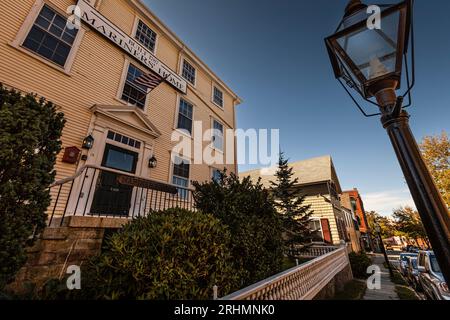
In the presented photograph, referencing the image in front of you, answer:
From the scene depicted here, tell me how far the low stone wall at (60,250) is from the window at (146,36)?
8.68 meters

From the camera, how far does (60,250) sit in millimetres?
3338

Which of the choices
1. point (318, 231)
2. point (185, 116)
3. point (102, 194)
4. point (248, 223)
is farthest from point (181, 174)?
point (318, 231)

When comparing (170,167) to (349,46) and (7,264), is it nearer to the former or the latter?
(7,264)

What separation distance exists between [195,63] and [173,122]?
4890mm

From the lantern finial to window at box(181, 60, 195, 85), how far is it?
10050 millimetres

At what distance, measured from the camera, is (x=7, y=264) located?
2.41m

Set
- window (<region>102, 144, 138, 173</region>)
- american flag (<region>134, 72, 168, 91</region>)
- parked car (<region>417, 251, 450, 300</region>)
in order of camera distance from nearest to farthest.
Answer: parked car (<region>417, 251, 450, 300</region>), window (<region>102, 144, 138, 173</region>), american flag (<region>134, 72, 168, 91</region>)

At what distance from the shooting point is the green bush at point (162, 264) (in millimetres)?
2453

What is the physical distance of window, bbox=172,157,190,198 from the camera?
8.77 meters

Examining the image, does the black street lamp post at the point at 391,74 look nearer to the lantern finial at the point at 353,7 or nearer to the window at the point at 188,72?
the lantern finial at the point at 353,7

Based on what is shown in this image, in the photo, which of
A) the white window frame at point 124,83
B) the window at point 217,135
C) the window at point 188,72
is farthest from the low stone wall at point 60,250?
the window at point 188,72

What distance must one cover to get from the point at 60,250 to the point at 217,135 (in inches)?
381

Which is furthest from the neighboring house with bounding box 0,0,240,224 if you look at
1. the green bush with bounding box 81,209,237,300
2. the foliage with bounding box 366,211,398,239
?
the foliage with bounding box 366,211,398,239

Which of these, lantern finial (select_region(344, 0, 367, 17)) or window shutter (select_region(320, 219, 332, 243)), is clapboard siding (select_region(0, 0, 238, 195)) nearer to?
lantern finial (select_region(344, 0, 367, 17))
